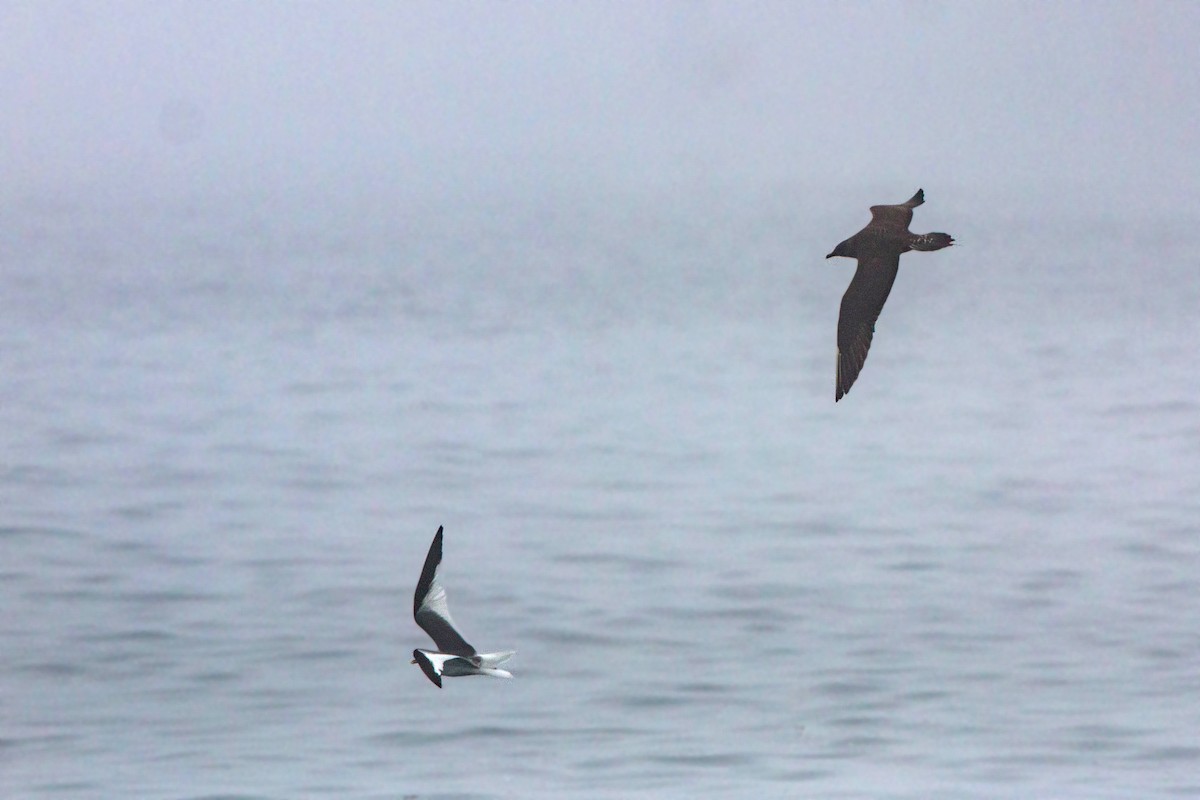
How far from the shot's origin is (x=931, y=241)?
35.6 feet

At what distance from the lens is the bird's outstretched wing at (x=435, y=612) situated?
1191cm

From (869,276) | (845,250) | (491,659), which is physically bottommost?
(491,659)

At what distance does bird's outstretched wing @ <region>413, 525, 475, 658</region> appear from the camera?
11906mm

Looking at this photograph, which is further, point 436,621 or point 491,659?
point 436,621

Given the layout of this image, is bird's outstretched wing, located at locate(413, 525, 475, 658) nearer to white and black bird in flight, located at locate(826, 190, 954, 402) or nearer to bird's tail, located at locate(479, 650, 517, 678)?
bird's tail, located at locate(479, 650, 517, 678)

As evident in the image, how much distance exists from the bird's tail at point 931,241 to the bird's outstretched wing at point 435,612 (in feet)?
10.4

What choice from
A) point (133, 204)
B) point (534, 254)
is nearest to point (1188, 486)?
point (534, 254)

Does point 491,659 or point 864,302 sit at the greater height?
point 864,302

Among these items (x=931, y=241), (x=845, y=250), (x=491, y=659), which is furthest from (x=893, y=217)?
(x=491, y=659)

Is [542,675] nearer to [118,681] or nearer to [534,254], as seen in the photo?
[118,681]

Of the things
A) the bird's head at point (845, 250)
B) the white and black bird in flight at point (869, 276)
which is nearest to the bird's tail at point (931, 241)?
the white and black bird in flight at point (869, 276)

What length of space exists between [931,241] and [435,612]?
11.7 ft

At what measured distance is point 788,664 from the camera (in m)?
18.5

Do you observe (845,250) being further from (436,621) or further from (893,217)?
(436,621)
